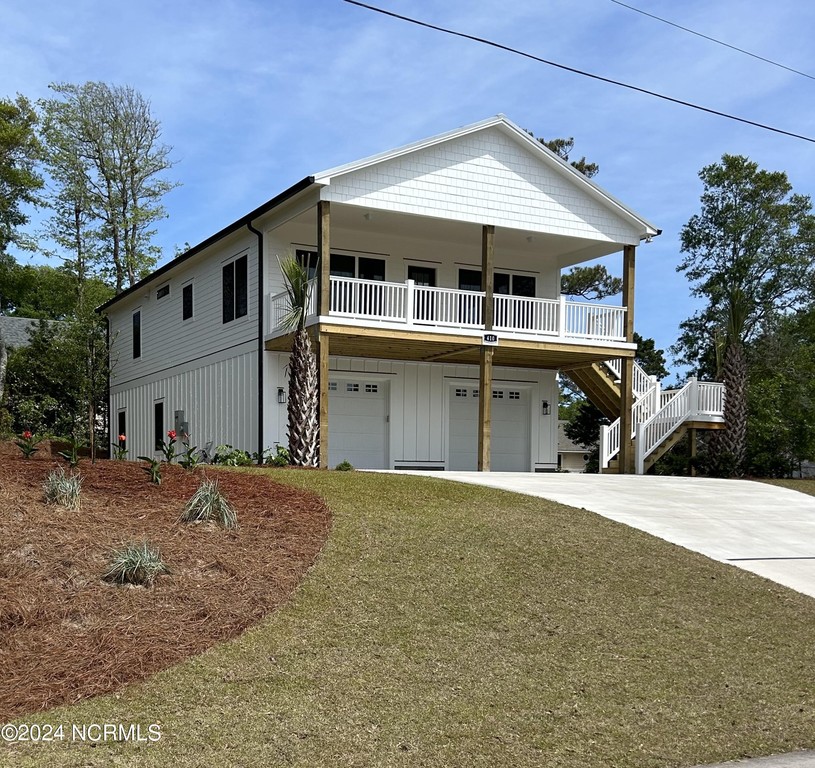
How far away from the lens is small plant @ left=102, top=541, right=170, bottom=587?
24.2ft

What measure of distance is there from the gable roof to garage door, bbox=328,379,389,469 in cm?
560

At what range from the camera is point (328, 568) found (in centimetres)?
830

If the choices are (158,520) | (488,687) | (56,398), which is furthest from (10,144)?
(488,687)

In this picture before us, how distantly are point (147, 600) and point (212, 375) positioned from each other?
54.4ft

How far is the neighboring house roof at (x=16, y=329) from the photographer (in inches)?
1547

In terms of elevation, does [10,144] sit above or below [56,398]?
above

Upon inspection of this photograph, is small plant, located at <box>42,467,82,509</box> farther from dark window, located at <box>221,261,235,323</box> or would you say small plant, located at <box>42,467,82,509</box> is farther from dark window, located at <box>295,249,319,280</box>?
A: dark window, located at <box>221,261,235,323</box>

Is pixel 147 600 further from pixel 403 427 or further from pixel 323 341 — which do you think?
pixel 403 427

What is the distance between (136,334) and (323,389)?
13762 millimetres

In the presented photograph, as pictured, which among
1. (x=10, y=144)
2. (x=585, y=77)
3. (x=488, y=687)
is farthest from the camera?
(x=10, y=144)

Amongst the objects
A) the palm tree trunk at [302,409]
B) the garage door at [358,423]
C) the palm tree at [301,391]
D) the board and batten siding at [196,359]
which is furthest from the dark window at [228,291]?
the palm tree trunk at [302,409]

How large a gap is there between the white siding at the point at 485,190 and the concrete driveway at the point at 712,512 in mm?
6009

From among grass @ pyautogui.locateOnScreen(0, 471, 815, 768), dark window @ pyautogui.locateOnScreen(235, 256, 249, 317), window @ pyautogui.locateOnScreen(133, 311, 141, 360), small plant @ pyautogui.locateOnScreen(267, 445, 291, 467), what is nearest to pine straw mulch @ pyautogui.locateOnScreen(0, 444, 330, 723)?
grass @ pyautogui.locateOnScreen(0, 471, 815, 768)

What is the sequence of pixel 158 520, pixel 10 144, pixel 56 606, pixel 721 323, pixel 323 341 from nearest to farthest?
pixel 56 606
pixel 158 520
pixel 323 341
pixel 10 144
pixel 721 323
